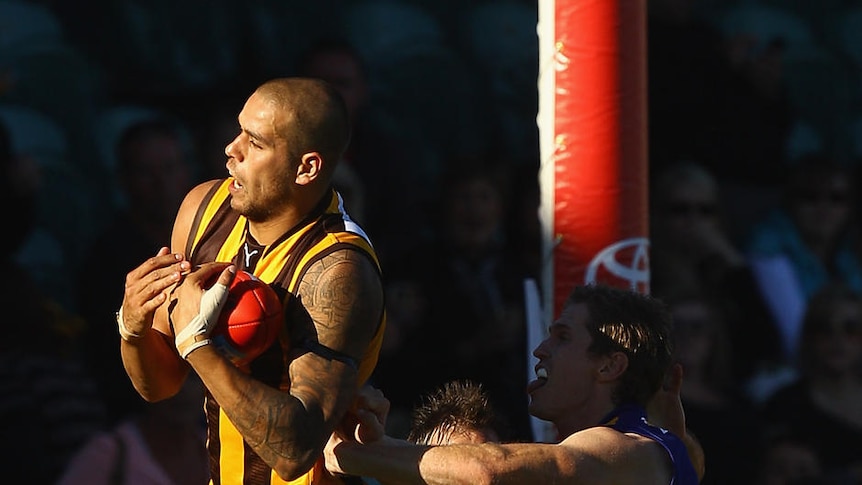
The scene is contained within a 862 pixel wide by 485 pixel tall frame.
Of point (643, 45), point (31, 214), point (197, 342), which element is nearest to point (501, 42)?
point (31, 214)

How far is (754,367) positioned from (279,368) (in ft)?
15.0

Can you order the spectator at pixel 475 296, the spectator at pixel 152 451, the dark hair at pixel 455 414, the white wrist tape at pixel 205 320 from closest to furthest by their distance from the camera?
the white wrist tape at pixel 205 320 → the dark hair at pixel 455 414 → the spectator at pixel 152 451 → the spectator at pixel 475 296

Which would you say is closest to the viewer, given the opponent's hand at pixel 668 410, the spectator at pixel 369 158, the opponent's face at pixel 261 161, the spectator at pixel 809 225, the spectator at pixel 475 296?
the opponent's face at pixel 261 161

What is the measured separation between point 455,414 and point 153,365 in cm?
86

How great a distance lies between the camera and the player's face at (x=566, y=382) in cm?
445

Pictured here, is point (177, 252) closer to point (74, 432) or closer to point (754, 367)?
point (74, 432)

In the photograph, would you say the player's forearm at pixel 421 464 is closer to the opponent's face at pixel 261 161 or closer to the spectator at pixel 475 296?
the opponent's face at pixel 261 161

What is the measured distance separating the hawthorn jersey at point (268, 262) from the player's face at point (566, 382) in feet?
1.50

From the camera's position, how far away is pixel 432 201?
8.41 metres

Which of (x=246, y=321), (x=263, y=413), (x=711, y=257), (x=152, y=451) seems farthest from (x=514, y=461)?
(x=711, y=257)

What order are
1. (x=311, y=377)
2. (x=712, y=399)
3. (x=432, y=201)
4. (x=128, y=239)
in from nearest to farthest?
(x=311, y=377) < (x=128, y=239) < (x=712, y=399) < (x=432, y=201)

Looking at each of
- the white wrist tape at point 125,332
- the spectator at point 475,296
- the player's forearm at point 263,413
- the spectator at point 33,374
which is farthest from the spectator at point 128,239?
the player's forearm at point 263,413

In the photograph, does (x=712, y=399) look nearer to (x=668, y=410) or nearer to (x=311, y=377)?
(x=668, y=410)

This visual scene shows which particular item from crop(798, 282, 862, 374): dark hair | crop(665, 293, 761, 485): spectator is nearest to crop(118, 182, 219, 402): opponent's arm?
crop(665, 293, 761, 485): spectator
